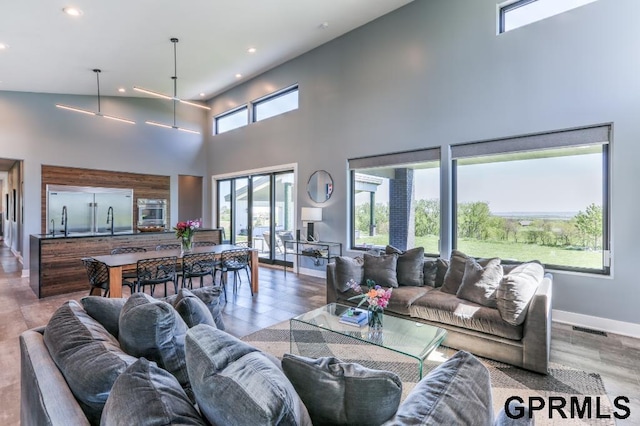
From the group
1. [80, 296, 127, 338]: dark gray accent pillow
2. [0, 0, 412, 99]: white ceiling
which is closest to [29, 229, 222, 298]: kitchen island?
[0, 0, 412, 99]: white ceiling

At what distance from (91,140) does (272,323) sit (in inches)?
272

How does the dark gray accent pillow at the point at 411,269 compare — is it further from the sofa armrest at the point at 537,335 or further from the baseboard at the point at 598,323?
the baseboard at the point at 598,323

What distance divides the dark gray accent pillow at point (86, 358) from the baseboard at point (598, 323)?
4.74 m

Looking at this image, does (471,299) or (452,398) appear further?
(471,299)

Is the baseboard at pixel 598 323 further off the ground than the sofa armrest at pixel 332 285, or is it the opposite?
the sofa armrest at pixel 332 285

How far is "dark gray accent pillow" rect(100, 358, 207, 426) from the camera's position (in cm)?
89

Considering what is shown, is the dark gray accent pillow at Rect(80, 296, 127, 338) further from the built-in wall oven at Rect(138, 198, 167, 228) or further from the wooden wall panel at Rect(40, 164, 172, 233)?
the built-in wall oven at Rect(138, 198, 167, 228)

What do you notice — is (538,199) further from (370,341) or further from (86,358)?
(86,358)

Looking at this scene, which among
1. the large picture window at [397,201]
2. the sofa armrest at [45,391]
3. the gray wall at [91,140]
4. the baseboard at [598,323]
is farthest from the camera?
the gray wall at [91,140]

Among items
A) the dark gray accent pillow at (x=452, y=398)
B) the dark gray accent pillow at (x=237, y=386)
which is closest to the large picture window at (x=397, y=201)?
the dark gray accent pillow at (x=452, y=398)

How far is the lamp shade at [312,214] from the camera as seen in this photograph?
260 inches

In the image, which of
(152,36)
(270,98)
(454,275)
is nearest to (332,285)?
(454,275)

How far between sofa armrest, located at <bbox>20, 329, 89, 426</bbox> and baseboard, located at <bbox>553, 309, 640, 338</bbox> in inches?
193

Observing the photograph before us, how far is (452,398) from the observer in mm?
1001
